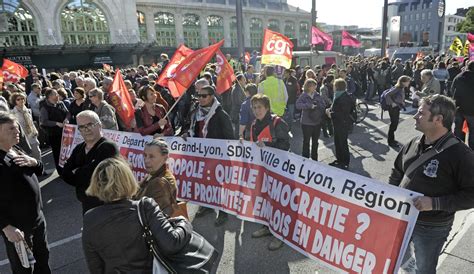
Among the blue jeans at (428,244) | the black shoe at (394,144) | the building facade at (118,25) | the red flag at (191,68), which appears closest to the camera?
the blue jeans at (428,244)

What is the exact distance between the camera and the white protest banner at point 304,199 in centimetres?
264

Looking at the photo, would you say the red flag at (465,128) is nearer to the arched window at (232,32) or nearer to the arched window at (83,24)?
the arched window at (83,24)

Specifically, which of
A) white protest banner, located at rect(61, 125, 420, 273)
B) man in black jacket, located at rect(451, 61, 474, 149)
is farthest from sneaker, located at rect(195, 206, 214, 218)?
man in black jacket, located at rect(451, 61, 474, 149)

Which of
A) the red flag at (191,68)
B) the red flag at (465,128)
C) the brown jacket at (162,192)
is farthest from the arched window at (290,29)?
the brown jacket at (162,192)

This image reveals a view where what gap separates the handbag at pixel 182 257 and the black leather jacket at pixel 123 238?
3 centimetres

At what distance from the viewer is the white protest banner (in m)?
2.64

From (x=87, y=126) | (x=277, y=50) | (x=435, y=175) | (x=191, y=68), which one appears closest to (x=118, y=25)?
(x=277, y=50)

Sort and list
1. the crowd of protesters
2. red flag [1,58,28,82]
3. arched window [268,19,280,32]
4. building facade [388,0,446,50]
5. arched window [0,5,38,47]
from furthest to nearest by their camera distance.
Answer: building facade [388,0,446,50]
arched window [268,19,280,32]
arched window [0,5,38,47]
red flag [1,58,28,82]
the crowd of protesters

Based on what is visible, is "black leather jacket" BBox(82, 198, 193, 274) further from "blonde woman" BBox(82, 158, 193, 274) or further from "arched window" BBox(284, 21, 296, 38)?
"arched window" BBox(284, 21, 296, 38)

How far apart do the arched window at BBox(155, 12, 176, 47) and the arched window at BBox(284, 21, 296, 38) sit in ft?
92.1

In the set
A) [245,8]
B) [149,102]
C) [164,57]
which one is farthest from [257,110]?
[245,8]

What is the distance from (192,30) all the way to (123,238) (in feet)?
194

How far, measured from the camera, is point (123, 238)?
2053 mm

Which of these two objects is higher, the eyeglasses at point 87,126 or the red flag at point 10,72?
the red flag at point 10,72
